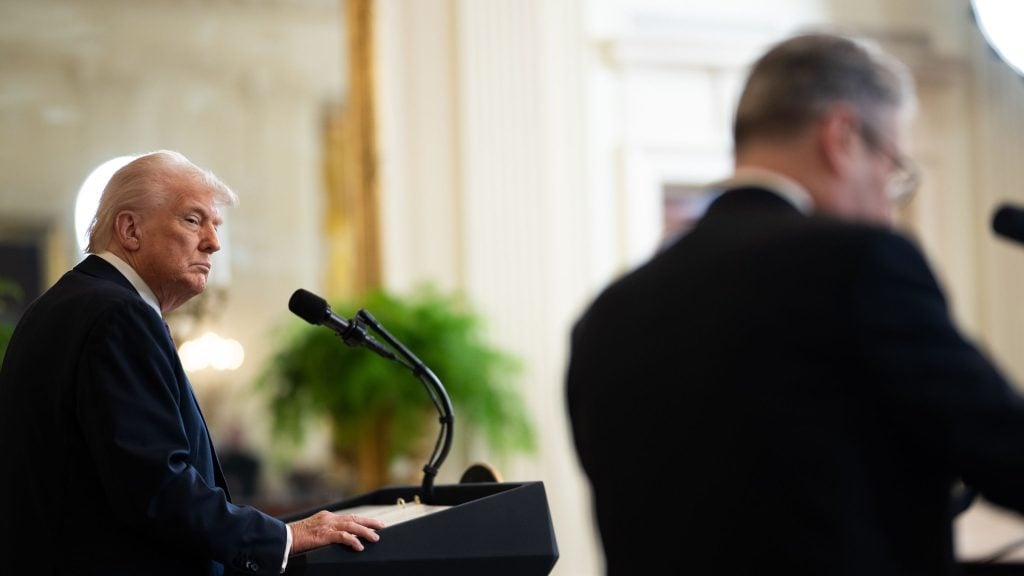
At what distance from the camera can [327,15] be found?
969cm

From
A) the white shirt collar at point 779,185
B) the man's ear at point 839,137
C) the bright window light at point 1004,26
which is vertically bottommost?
the white shirt collar at point 779,185

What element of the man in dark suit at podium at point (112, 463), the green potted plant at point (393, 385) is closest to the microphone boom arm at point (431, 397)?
the man in dark suit at podium at point (112, 463)

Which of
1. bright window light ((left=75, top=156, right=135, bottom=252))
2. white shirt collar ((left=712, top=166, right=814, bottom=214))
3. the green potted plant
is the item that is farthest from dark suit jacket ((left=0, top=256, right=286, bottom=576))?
bright window light ((left=75, top=156, right=135, bottom=252))

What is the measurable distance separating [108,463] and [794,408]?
4.32 ft

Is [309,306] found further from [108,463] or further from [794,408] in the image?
[794,408]

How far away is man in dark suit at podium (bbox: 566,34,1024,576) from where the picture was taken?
1.62m

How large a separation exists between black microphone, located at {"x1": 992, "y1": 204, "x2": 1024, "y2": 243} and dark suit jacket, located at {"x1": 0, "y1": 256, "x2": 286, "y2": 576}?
55.7 inches

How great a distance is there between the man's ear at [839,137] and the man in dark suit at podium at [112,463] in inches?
45.4

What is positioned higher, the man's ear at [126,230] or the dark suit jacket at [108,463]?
the man's ear at [126,230]

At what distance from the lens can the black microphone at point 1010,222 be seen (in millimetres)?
1959

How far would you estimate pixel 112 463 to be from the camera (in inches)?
94.6

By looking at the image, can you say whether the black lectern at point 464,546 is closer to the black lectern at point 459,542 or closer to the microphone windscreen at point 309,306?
the black lectern at point 459,542

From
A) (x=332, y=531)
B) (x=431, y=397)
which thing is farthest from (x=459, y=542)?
(x=431, y=397)

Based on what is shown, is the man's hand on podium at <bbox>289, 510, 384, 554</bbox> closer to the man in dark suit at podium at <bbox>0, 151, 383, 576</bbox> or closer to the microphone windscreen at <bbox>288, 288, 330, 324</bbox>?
the man in dark suit at podium at <bbox>0, 151, 383, 576</bbox>
